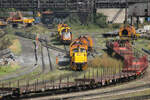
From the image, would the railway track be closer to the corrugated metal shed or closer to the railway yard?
the railway yard

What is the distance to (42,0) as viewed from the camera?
3034 inches

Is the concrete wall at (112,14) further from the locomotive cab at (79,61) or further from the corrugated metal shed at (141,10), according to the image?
the locomotive cab at (79,61)

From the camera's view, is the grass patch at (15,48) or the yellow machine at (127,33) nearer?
the grass patch at (15,48)

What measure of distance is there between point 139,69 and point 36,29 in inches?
1724

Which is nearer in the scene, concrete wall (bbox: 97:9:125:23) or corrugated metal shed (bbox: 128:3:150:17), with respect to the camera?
corrugated metal shed (bbox: 128:3:150:17)

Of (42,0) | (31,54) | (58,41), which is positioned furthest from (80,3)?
(31,54)

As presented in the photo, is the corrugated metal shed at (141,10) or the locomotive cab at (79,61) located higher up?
the corrugated metal shed at (141,10)

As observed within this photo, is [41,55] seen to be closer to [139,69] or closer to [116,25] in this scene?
[139,69]

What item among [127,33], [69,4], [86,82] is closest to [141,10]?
[127,33]

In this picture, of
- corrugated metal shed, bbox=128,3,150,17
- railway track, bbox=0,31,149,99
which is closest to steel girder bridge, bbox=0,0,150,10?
corrugated metal shed, bbox=128,3,150,17

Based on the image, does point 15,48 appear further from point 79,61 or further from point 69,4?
point 69,4

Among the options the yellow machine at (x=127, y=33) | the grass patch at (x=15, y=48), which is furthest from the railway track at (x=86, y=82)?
the yellow machine at (x=127, y=33)

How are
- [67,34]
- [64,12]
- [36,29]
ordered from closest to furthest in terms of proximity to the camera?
[67,34] → [36,29] → [64,12]

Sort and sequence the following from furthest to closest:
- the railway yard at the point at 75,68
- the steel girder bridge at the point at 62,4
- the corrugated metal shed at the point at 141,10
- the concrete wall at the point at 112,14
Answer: the concrete wall at the point at 112,14
the steel girder bridge at the point at 62,4
the corrugated metal shed at the point at 141,10
the railway yard at the point at 75,68
